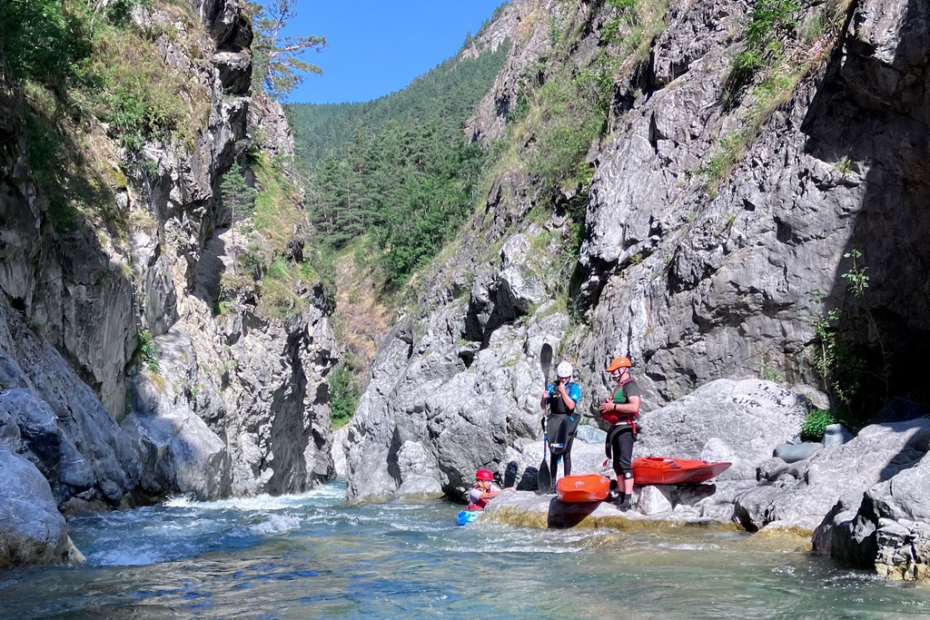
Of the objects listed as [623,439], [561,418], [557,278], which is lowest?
[623,439]

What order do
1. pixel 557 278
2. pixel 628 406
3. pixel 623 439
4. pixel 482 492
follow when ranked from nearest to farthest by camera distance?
pixel 628 406 → pixel 623 439 → pixel 482 492 → pixel 557 278

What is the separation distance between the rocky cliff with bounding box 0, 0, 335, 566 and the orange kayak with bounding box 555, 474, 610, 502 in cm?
517

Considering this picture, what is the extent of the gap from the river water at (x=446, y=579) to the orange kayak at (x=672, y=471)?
0.76 m

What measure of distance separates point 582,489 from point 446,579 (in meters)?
3.01

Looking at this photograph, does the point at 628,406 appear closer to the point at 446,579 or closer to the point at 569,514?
the point at 569,514

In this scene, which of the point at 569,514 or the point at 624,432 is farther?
the point at 569,514

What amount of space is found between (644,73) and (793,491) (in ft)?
39.0

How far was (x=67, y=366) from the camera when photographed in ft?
38.9

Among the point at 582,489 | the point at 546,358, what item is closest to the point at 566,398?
the point at 582,489

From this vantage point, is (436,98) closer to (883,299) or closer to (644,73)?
(644,73)

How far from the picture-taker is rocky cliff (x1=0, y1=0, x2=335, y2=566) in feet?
34.3

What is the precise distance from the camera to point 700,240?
1242 cm

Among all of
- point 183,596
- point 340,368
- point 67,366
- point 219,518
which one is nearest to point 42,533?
point 183,596

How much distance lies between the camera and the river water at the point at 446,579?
4.88 meters
